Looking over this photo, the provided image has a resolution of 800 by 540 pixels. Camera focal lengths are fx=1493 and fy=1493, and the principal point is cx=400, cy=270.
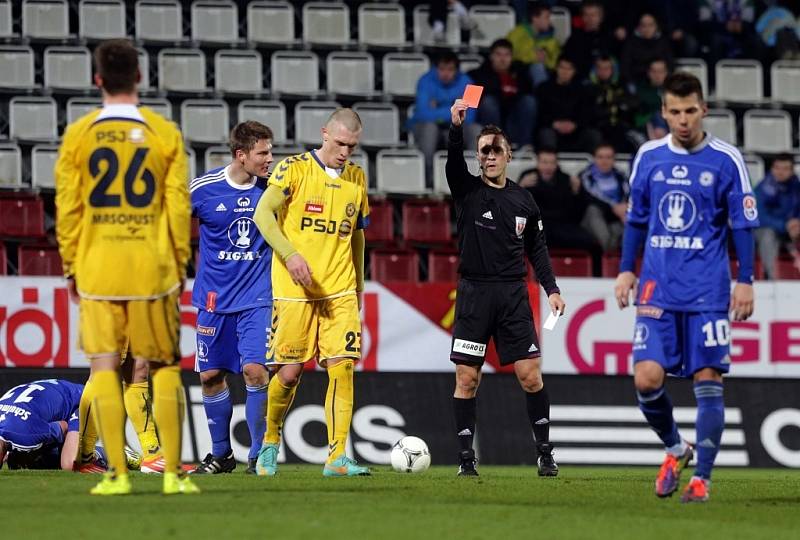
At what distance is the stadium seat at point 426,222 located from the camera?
17438 mm

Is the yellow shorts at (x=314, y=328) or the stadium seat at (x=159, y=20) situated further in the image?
the stadium seat at (x=159, y=20)

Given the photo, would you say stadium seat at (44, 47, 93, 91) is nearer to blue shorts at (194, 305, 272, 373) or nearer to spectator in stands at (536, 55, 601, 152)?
spectator in stands at (536, 55, 601, 152)

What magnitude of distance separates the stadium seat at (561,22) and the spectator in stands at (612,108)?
1.16m

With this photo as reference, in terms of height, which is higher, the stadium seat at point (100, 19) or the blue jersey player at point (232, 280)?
the stadium seat at point (100, 19)

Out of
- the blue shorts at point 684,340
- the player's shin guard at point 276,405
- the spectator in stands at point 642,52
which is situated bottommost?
the player's shin guard at point 276,405

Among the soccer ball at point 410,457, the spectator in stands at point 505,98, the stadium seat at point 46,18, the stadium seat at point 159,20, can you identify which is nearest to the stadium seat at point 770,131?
the spectator in stands at point 505,98

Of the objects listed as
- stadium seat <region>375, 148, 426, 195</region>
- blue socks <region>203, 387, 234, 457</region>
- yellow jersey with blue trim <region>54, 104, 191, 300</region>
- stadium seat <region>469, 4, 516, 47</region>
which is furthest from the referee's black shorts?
stadium seat <region>469, 4, 516, 47</region>

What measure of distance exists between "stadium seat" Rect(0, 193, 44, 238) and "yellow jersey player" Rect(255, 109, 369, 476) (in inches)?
287

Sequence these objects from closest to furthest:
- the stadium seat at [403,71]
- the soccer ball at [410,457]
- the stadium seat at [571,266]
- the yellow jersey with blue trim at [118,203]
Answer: the yellow jersey with blue trim at [118,203], the soccer ball at [410,457], the stadium seat at [571,266], the stadium seat at [403,71]

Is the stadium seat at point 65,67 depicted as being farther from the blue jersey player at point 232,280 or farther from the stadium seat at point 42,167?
the blue jersey player at point 232,280

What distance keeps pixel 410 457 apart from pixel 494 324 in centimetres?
124

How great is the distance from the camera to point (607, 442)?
14.8 m

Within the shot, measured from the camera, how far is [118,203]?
7523 mm

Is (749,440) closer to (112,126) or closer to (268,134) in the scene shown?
(268,134)
